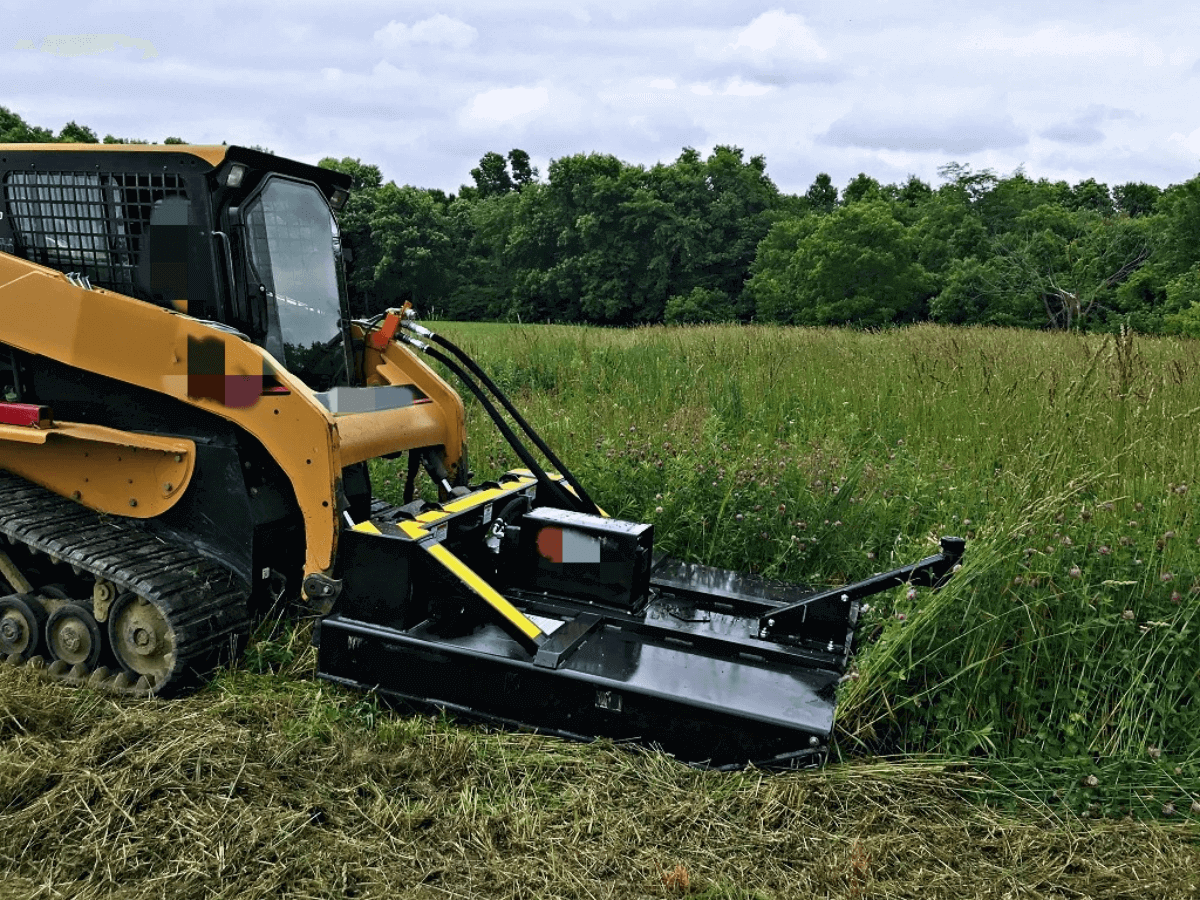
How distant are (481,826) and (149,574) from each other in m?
1.73

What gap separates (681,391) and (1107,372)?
10.9 ft

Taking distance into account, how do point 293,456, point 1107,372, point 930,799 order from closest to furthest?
point 930,799 < point 293,456 < point 1107,372

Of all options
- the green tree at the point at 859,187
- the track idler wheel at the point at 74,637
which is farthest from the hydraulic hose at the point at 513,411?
the green tree at the point at 859,187

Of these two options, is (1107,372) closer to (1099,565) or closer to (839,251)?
(1099,565)

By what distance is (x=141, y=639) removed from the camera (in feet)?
11.8

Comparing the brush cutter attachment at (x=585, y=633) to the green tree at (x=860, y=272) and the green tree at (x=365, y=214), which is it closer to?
the green tree at (x=365, y=214)

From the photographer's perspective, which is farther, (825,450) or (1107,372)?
(1107,372)

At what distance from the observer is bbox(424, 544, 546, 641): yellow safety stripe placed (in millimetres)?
3340

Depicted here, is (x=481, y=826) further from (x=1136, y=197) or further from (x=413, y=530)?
(x=1136, y=197)

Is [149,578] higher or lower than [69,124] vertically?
lower

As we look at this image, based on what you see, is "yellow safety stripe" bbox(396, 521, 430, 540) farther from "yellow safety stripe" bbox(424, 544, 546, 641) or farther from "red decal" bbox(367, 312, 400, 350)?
"red decal" bbox(367, 312, 400, 350)

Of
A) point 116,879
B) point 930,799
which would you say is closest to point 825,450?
point 930,799

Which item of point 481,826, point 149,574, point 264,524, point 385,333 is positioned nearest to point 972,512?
point 481,826

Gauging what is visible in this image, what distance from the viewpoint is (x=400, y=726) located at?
332 cm
